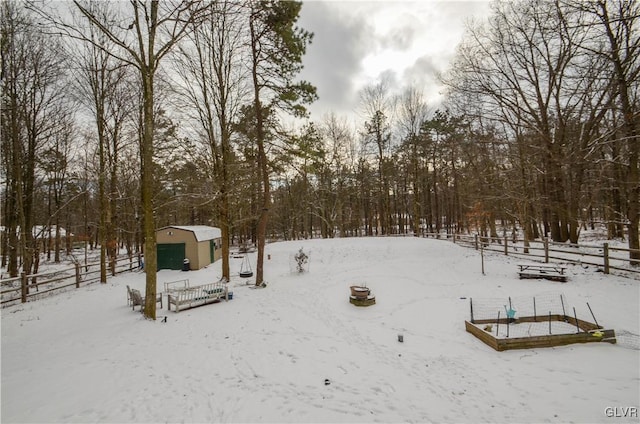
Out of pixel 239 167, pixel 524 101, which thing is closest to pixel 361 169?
pixel 524 101

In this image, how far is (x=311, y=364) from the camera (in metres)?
5.39

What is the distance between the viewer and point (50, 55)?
1252 cm

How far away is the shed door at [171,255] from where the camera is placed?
1750cm

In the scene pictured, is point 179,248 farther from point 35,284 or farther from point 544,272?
point 544,272

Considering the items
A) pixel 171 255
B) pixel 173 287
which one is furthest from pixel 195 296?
pixel 171 255

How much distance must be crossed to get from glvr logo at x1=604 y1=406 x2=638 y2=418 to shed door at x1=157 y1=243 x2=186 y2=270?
1894 cm

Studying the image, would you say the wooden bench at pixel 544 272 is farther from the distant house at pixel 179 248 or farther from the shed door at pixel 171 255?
the shed door at pixel 171 255

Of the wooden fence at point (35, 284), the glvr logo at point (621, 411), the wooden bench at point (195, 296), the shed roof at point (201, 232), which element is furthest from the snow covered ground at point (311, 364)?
the shed roof at point (201, 232)

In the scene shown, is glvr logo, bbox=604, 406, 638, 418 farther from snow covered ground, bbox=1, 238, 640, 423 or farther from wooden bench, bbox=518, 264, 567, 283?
wooden bench, bbox=518, 264, 567, 283

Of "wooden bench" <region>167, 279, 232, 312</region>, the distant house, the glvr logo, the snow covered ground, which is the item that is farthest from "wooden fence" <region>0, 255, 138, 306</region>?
the glvr logo

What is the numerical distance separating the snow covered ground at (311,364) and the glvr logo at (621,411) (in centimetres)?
2

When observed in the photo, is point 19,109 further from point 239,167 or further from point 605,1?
point 605,1

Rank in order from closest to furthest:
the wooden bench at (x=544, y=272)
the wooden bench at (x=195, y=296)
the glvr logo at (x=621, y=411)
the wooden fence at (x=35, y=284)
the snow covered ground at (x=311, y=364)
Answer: the glvr logo at (x=621, y=411) → the snow covered ground at (x=311, y=364) → the wooden bench at (x=195, y=296) → the wooden bench at (x=544, y=272) → the wooden fence at (x=35, y=284)

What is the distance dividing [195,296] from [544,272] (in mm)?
13733
